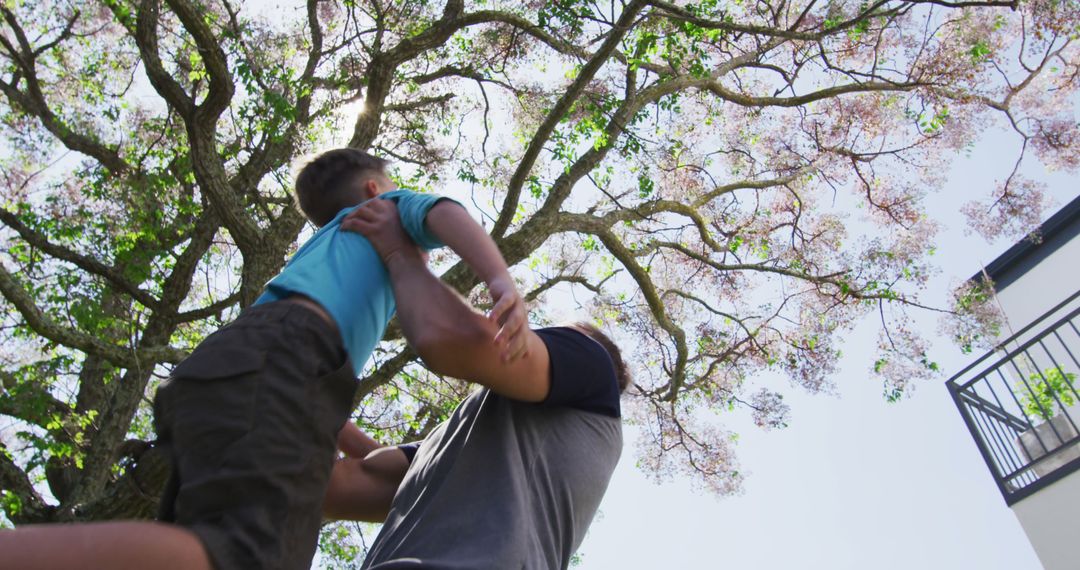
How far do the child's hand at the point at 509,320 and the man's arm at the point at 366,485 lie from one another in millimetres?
641

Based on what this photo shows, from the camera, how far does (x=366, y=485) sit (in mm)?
1764

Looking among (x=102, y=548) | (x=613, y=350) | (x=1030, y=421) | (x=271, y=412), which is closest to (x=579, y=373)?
(x=613, y=350)

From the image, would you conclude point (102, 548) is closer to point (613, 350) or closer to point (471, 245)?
point (471, 245)

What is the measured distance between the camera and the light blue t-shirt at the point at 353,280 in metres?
1.62

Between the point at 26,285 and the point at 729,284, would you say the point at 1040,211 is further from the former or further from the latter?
the point at 26,285

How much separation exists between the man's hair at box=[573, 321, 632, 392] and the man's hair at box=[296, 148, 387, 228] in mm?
808

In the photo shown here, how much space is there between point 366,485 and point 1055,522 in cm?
876

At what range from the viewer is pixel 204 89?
28.1 ft

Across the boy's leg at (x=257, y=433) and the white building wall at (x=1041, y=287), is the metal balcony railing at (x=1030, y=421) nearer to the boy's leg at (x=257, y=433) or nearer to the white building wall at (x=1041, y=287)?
the white building wall at (x=1041, y=287)

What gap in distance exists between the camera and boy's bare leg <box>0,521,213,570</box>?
1028 millimetres

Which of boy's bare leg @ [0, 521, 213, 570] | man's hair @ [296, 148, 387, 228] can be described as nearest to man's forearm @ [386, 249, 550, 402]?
boy's bare leg @ [0, 521, 213, 570]

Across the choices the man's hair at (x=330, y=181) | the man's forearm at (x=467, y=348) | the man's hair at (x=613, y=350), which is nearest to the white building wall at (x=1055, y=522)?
the man's hair at (x=613, y=350)

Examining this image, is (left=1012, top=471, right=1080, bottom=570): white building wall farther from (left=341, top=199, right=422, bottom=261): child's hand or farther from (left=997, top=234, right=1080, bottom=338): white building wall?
(left=341, top=199, right=422, bottom=261): child's hand

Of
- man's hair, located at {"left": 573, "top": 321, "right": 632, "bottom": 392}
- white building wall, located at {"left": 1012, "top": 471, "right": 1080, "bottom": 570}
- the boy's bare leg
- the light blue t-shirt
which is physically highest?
white building wall, located at {"left": 1012, "top": 471, "right": 1080, "bottom": 570}
